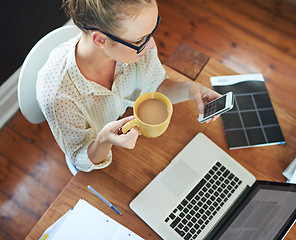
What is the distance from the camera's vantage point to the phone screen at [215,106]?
93cm

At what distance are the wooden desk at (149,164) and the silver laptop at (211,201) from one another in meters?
0.03

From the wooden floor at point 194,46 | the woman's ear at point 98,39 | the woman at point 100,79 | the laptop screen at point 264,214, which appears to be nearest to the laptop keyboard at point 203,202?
the laptop screen at point 264,214

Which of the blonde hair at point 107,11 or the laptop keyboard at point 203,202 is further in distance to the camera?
the laptop keyboard at point 203,202

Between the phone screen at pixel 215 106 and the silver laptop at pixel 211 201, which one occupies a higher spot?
the phone screen at pixel 215 106

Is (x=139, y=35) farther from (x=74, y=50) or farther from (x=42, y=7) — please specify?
(x=42, y=7)

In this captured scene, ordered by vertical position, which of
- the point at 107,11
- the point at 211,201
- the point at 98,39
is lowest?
the point at 211,201

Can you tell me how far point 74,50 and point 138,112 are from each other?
0.33 m

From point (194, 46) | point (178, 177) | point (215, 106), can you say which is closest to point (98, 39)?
point (215, 106)

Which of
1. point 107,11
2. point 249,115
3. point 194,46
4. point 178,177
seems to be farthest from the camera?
point 194,46

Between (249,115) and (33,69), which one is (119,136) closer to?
(33,69)

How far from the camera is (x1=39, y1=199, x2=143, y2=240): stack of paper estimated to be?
3.08 ft

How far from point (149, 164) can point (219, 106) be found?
33 centimetres

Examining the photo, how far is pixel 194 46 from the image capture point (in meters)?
2.37

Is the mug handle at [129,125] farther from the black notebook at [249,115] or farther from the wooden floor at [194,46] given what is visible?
the wooden floor at [194,46]
